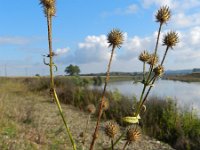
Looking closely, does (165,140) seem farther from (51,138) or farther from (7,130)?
(7,130)

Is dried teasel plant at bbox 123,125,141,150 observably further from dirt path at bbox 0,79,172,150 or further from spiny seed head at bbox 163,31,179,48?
dirt path at bbox 0,79,172,150

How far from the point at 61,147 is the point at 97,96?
356 inches

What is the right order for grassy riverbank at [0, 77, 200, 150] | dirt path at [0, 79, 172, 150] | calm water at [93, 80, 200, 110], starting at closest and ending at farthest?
dirt path at [0, 79, 172, 150], grassy riverbank at [0, 77, 200, 150], calm water at [93, 80, 200, 110]

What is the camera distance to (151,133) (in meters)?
10.2

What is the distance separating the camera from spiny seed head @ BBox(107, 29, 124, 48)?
6.05ft

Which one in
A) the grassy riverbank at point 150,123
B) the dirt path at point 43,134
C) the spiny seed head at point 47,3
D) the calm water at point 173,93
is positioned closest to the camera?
the spiny seed head at point 47,3

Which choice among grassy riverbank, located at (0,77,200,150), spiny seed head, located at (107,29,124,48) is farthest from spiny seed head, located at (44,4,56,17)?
grassy riverbank, located at (0,77,200,150)

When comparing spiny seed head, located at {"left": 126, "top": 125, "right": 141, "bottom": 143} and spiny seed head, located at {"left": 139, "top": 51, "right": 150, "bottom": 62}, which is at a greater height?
spiny seed head, located at {"left": 139, "top": 51, "right": 150, "bottom": 62}

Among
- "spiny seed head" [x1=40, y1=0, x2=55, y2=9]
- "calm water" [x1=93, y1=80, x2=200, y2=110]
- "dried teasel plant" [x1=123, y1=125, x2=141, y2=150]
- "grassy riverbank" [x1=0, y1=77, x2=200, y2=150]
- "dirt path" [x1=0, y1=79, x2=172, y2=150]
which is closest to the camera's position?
"spiny seed head" [x1=40, y1=0, x2=55, y2=9]

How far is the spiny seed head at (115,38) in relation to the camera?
1.84 m

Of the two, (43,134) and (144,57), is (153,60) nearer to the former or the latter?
(144,57)

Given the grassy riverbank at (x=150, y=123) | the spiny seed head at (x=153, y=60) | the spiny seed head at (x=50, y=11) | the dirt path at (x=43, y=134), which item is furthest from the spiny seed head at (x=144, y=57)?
the grassy riverbank at (x=150, y=123)

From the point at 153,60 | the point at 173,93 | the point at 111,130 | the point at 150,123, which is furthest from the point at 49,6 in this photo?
the point at 173,93

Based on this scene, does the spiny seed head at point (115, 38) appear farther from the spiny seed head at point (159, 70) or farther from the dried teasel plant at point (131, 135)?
the dried teasel plant at point (131, 135)
